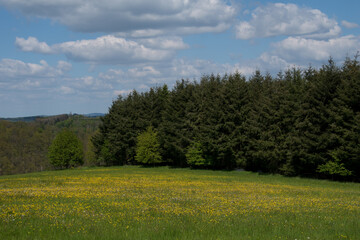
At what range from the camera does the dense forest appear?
127 feet

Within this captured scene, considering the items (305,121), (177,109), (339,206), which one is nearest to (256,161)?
(305,121)

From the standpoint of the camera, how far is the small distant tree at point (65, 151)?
3083 inches

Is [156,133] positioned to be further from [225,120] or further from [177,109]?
[225,120]

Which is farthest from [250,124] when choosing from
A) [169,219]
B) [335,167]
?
[169,219]

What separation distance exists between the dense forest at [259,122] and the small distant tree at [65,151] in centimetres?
792

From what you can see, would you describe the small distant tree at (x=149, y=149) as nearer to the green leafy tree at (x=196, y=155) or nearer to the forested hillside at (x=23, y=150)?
the green leafy tree at (x=196, y=155)

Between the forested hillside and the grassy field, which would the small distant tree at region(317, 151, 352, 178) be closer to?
the grassy field

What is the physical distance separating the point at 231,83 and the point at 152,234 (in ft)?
155

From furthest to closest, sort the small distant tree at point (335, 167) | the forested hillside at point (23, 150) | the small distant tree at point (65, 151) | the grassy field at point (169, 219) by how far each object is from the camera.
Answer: the forested hillside at point (23, 150) < the small distant tree at point (65, 151) < the small distant tree at point (335, 167) < the grassy field at point (169, 219)

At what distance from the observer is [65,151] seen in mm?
78688

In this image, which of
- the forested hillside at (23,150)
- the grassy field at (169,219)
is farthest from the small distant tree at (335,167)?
the forested hillside at (23,150)

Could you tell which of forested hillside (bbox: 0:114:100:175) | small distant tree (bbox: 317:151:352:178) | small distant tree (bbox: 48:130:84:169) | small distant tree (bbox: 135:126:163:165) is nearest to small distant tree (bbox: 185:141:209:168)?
small distant tree (bbox: 135:126:163:165)

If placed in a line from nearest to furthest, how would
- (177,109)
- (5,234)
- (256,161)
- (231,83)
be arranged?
(5,234)
(256,161)
(231,83)
(177,109)

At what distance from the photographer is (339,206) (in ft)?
61.5
